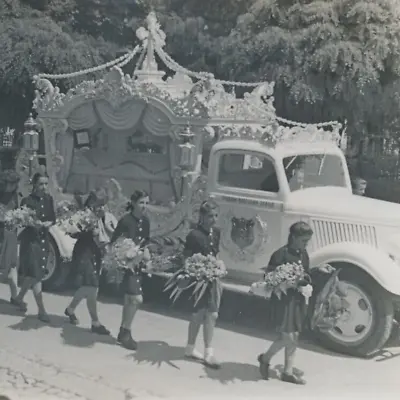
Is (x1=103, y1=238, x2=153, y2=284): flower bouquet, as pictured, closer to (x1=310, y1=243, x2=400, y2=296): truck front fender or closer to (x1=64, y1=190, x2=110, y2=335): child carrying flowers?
(x1=64, y1=190, x2=110, y2=335): child carrying flowers

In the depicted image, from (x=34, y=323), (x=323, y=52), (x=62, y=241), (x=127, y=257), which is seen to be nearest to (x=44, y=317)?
(x=34, y=323)

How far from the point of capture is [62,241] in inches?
152

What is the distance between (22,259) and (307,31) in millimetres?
1714

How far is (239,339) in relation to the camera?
10.3ft

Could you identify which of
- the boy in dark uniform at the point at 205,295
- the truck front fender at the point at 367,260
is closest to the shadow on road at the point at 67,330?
the boy in dark uniform at the point at 205,295

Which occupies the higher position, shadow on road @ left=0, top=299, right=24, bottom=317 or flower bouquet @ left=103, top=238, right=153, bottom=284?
flower bouquet @ left=103, top=238, right=153, bottom=284

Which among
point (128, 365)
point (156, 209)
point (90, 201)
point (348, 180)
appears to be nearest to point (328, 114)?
point (348, 180)

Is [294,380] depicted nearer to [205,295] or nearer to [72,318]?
[205,295]

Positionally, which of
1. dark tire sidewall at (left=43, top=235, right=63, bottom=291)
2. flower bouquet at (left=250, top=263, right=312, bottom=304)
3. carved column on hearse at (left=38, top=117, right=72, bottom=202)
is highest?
carved column on hearse at (left=38, top=117, right=72, bottom=202)

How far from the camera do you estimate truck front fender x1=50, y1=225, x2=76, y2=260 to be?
3.83m

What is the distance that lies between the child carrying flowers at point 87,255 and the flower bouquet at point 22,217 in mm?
199

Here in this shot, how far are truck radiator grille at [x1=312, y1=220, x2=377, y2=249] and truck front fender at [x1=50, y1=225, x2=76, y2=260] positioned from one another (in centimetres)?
130

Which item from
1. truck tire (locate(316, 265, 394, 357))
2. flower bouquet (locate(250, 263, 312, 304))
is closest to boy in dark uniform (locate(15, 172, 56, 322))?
flower bouquet (locate(250, 263, 312, 304))

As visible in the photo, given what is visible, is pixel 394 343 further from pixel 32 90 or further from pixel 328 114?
pixel 32 90
